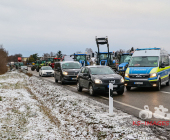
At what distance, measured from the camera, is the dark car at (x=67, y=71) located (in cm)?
1873

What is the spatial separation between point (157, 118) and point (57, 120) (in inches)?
114

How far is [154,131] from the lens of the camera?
557 cm

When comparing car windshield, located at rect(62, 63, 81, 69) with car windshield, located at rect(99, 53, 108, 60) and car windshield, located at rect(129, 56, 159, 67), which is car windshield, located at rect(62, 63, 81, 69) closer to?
car windshield, located at rect(129, 56, 159, 67)

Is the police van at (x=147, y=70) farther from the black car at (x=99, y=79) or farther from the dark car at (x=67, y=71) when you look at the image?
the dark car at (x=67, y=71)

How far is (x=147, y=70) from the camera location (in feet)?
43.8

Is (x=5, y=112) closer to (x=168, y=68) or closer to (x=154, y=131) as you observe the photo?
(x=154, y=131)

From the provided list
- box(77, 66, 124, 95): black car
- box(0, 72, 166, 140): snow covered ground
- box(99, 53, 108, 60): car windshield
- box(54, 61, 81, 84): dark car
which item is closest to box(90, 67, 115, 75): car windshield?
box(77, 66, 124, 95): black car

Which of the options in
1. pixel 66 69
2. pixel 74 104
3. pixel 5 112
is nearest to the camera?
pixel 5 112

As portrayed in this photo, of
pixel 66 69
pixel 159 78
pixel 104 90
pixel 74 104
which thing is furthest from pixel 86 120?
pixel 66 69

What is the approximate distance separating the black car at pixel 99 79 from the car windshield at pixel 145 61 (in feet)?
6.66

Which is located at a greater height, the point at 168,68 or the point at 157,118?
the point at 168,68

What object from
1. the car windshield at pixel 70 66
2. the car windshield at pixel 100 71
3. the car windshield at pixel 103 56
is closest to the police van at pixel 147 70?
the car windshield at pixel 100 71

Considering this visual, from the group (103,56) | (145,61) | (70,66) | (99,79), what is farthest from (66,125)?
(103,56)

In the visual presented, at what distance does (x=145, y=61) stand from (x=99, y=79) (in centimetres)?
392
